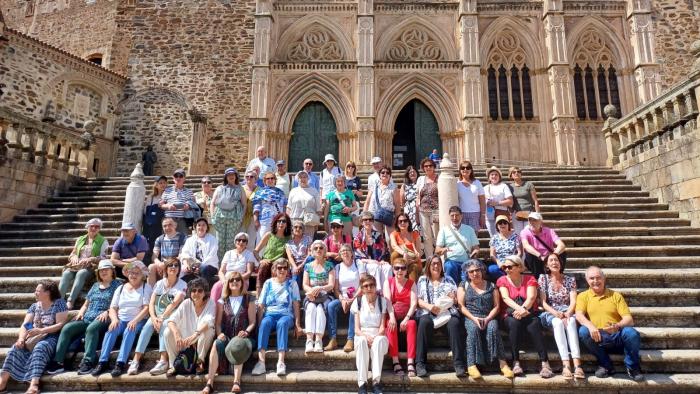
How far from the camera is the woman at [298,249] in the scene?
5.61 m

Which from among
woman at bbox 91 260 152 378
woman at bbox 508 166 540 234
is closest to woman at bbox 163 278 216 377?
woman at bbox 91 260 152 378

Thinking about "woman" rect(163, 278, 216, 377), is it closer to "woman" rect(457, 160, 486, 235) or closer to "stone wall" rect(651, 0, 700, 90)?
"woman" rect(457, 160, 486, 235)

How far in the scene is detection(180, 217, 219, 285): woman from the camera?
561 centimetres

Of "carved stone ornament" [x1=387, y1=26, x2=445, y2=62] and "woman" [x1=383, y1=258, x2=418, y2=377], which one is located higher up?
"carved stone ornament" [x1=387, y1=26, x2=445, y2=62]

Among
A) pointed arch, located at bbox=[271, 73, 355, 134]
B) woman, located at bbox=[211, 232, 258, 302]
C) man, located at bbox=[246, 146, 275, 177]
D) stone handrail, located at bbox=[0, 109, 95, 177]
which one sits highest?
pointed arch, located at bbox=[271, 73, 355, 134]

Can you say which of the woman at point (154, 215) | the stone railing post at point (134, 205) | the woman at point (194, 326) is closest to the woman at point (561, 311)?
the woman at point (194, 326)

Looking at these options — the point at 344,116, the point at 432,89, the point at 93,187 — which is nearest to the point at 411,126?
the point at 432,89

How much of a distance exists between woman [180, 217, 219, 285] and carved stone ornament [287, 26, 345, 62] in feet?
43.9

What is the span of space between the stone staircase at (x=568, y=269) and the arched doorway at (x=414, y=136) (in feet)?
20.3

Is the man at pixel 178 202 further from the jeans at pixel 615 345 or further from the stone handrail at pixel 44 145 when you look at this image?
the jeans at pixel 615 345

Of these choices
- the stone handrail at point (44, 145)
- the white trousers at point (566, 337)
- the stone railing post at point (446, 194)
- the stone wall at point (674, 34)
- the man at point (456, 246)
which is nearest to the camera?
the white trousers at point (566, 337)

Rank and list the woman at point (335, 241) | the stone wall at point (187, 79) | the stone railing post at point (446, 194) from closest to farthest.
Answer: the woman at point (335, 241), the stone railing post at point (446, 194), the stone wall at point (187, 79)

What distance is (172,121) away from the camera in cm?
1770

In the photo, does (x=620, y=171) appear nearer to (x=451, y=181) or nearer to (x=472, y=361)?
(x=451, y=181)
